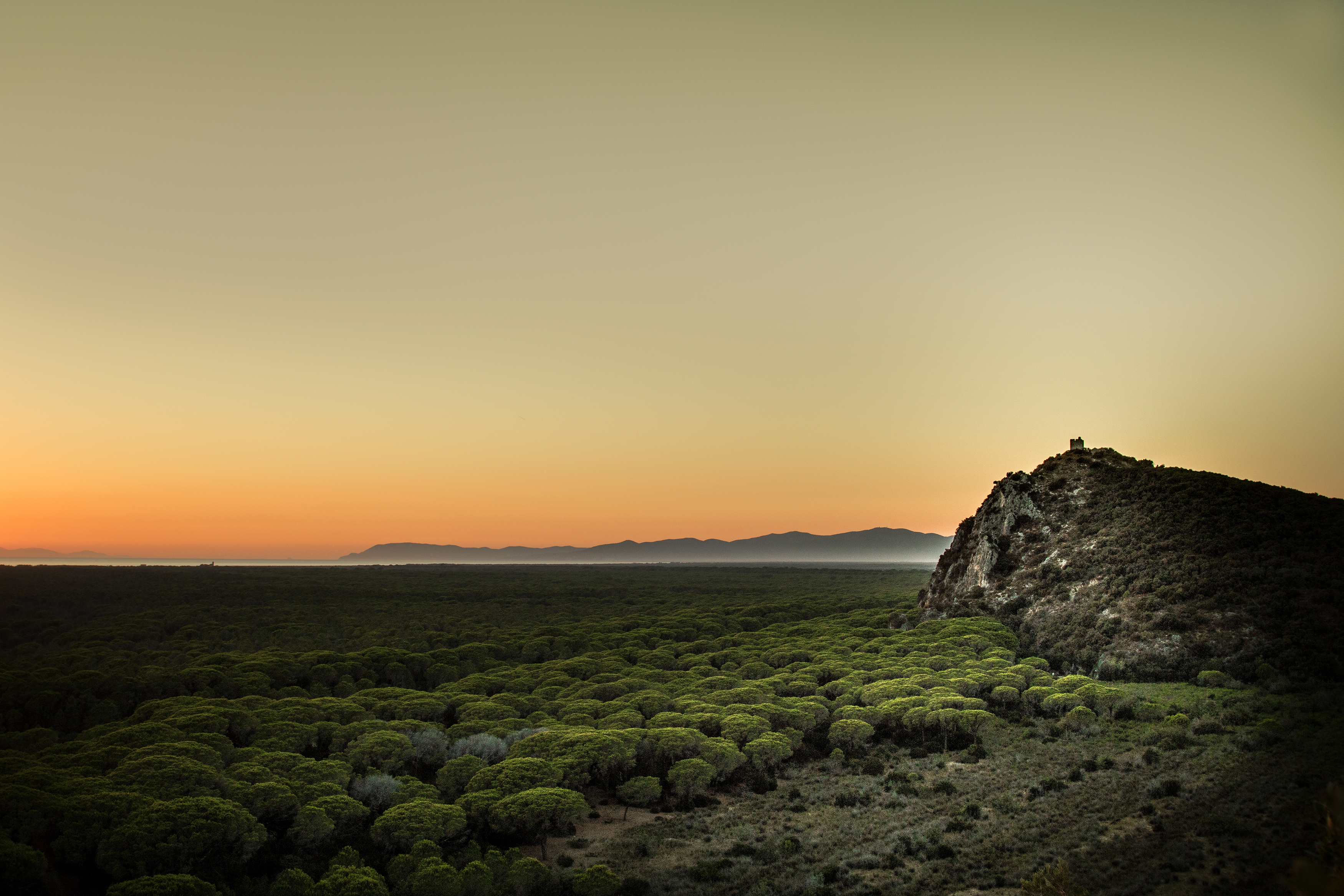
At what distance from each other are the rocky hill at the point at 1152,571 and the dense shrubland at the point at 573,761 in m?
6.02

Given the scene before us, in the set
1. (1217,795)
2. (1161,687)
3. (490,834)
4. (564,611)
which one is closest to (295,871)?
(490,834)

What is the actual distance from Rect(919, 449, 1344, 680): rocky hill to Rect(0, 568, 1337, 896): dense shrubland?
6.02m

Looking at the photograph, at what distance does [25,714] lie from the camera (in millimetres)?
54344

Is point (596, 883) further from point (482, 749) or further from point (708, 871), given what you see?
point (482, 749)

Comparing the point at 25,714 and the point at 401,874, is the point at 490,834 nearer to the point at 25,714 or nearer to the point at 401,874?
the point at 401,874

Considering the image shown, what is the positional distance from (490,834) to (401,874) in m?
7.91

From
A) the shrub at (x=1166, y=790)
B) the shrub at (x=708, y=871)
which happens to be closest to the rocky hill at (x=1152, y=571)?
the shrub at (x=1166, y=790)

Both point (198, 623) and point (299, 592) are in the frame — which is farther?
point (299, 592)

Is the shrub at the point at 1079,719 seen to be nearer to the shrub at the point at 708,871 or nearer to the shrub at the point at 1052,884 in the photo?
the shrub at the point at 1052,884

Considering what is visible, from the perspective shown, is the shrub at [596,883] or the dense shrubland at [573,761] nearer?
the shrub at [596,883]

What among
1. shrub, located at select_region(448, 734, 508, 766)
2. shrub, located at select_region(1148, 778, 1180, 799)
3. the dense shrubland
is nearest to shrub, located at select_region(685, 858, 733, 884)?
the dense shrubland

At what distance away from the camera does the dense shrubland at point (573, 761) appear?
30.9 metres

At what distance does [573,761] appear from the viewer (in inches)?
1612

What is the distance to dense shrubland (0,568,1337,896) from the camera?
3092 centimetres
